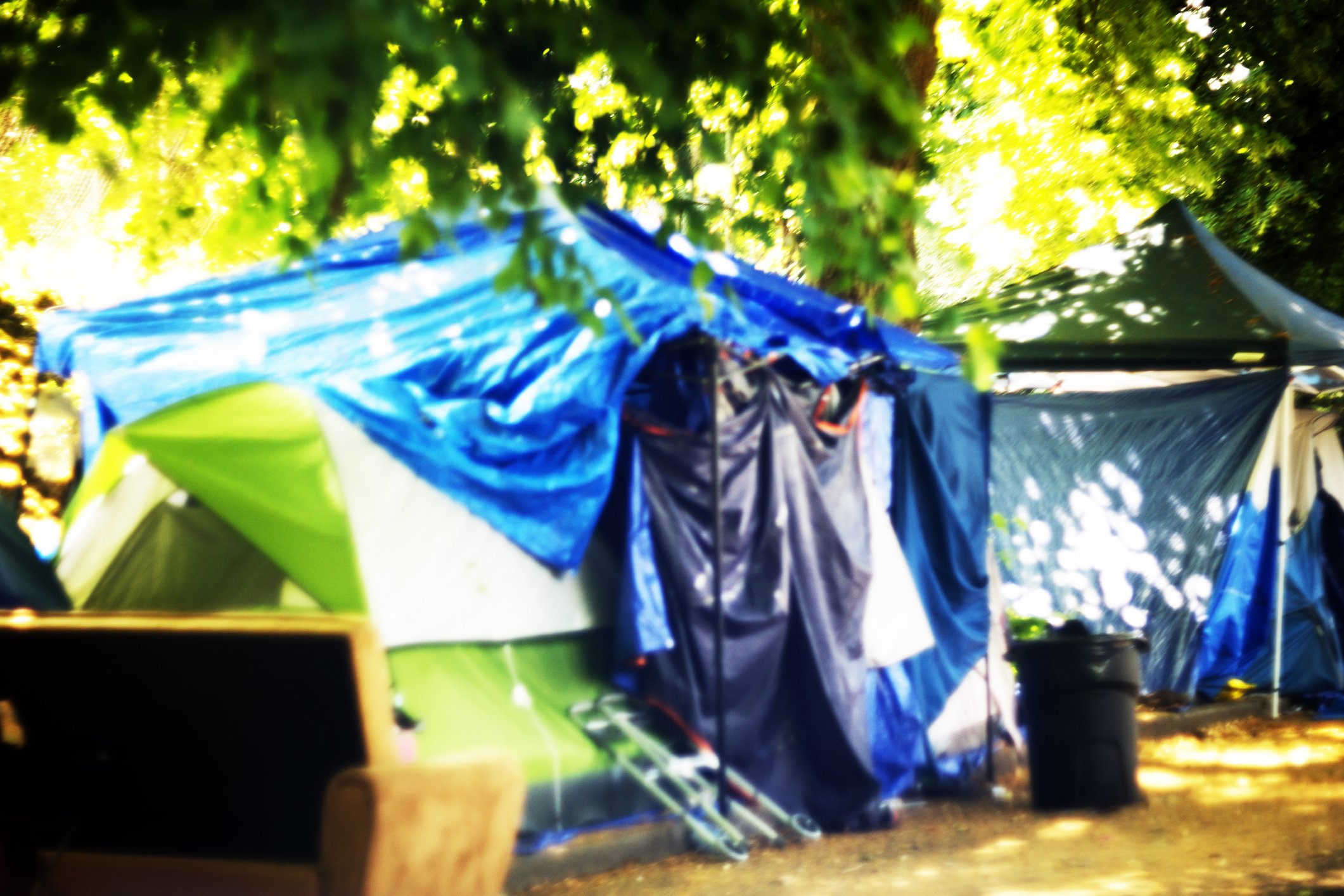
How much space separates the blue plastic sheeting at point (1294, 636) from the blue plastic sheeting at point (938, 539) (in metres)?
4.17

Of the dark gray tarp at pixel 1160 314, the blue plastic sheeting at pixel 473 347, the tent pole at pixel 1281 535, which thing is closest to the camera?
the blue plastic sheeting at pixel 473 347

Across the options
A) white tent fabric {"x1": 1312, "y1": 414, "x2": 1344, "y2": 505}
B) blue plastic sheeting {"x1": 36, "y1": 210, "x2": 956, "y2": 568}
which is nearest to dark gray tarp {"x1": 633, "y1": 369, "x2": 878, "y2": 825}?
blue plastic sheeting {"x1": 36, "y1": 210, "x2": 956, "y2": 568}

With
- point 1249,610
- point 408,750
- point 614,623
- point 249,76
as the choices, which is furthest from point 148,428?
point 1249,610

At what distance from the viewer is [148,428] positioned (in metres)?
5.92

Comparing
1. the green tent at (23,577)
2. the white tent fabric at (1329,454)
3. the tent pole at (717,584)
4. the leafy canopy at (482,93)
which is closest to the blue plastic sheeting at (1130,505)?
the white tent fabric at (1329,454)

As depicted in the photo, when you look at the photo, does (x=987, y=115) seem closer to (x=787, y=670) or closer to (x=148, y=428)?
(x=787, y=670)

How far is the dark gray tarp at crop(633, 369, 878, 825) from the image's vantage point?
6727 millimetres

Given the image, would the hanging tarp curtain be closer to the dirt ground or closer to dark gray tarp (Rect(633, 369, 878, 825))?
the dirt ground

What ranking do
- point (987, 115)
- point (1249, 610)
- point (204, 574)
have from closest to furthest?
1. point (204, 574)
2. point (1249, 610)
3. point (987, 115)

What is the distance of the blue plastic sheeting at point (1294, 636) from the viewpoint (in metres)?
11.4

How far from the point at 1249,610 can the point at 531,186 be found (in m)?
9.99

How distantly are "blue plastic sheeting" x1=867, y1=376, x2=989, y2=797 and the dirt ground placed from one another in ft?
2.36

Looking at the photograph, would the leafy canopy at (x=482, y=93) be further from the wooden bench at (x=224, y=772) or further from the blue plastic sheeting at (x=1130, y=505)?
the blue plastic sheeting at (x=1130, y=505)

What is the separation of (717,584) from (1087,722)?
2.70 meters
